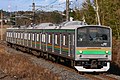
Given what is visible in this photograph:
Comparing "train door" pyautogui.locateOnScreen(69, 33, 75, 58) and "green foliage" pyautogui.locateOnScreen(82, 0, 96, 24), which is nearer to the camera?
"train door" pyautogui.locateOnScreen(69, 33, 75, 58)

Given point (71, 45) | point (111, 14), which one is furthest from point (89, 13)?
point (71, 45)

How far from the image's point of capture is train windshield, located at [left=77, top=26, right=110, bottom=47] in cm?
1728

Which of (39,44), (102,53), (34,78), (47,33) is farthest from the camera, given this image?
(39,44)

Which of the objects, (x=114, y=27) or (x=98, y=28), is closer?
(x=98, y=28)

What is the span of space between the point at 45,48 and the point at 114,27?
1281cm

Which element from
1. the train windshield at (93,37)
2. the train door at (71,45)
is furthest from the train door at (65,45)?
the train windshield at (93,37)

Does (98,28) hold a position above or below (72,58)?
above

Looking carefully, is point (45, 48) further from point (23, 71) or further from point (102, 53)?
point (23, 71)

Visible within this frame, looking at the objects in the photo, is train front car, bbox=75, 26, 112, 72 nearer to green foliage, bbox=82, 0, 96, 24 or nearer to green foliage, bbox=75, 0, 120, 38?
green foliage, bbox=75, 0, 120, 38

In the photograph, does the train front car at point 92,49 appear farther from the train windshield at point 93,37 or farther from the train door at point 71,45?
the train door at point 71,45

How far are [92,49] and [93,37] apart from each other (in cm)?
64

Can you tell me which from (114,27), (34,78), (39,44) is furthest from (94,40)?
(114,27)

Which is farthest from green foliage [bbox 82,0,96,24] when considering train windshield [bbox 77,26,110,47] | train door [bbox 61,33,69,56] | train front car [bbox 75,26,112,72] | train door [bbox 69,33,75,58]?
train front car [bbox 75,26,112,72]

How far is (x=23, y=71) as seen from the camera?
15.2m
